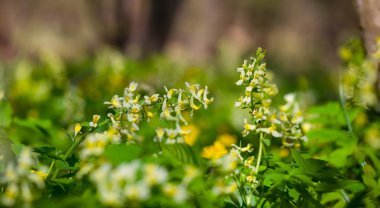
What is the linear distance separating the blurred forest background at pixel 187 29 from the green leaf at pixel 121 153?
8.90 m

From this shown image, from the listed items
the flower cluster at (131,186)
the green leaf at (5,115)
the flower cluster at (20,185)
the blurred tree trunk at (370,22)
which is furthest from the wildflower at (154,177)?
the blurred tree trunk at (370,22)

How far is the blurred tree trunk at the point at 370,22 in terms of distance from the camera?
10.5ft

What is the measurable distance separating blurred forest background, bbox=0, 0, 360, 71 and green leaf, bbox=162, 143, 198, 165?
8736 mm

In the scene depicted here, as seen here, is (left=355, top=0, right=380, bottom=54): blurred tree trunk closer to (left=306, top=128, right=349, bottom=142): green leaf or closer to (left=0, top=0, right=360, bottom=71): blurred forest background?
(left=306, top=128, right=349, bottom=142): green leaf

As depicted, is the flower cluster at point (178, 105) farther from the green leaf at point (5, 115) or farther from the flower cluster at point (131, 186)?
the green leaf at point (5, 115)

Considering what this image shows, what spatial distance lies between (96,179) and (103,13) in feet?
53.8

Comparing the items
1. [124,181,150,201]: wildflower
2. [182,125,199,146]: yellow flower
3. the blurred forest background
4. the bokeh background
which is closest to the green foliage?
[124,181,150,201]: wildflower

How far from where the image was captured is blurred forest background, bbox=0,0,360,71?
526 inches

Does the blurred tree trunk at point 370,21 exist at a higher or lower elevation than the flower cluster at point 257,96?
higher

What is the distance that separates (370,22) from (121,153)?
2.04 metres

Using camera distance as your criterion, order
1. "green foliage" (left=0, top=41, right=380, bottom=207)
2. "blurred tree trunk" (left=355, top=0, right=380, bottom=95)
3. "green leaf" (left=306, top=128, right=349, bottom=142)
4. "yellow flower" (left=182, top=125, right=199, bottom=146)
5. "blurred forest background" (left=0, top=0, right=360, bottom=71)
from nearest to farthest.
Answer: "green foliage" (left=0, top=41, right=380, bottom=207)
"yellow flower" (left=182, top=125, right=199, bottom=146)
"green leaf" (left=306, top=128, right=349, bottom=142)
"blurred tree trunk" (left=355, top=0, right=380, bottom=95)
"blurred forest background" (left=0, top=0, right=360, bottom=71)

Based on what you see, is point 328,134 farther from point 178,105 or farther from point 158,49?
point 158,49

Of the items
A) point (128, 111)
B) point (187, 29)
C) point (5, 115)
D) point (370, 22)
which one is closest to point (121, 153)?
point (128, 111)

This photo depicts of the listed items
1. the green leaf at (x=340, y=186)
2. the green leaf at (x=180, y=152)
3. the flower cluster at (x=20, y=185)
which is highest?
the green leaf at (x=180, y=152)
